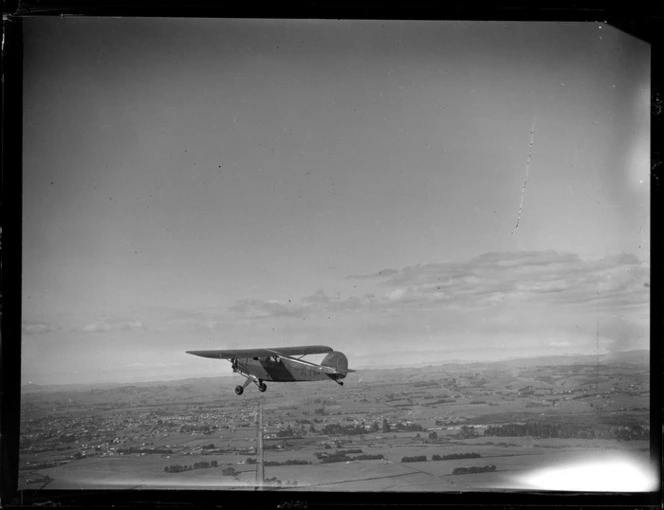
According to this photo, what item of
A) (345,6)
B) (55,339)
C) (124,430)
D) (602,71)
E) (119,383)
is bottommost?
(124,430)

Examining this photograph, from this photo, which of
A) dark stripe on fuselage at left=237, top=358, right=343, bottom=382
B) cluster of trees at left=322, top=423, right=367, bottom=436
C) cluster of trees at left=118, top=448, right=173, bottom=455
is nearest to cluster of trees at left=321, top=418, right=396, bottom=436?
cluster of trees at left=322, top=423, right=367, bottom=436

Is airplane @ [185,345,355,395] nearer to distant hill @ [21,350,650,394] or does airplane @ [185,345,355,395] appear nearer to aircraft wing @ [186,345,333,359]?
aircraft wing @ [186,345,333,359]

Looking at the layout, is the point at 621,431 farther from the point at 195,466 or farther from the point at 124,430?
the point at 124,430

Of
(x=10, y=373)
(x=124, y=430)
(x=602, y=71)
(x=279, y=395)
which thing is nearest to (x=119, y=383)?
Answer: (x=124, y=430)

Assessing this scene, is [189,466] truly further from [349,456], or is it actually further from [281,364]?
[349,456]

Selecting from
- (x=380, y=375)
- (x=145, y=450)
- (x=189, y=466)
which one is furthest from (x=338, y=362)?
(x=145, y=450)

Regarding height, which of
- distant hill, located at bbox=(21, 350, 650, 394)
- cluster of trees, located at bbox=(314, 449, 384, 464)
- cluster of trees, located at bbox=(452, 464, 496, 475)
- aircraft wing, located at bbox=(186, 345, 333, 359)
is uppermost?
aircraft wing, located at bbox=(186, 345, 333, 359)
